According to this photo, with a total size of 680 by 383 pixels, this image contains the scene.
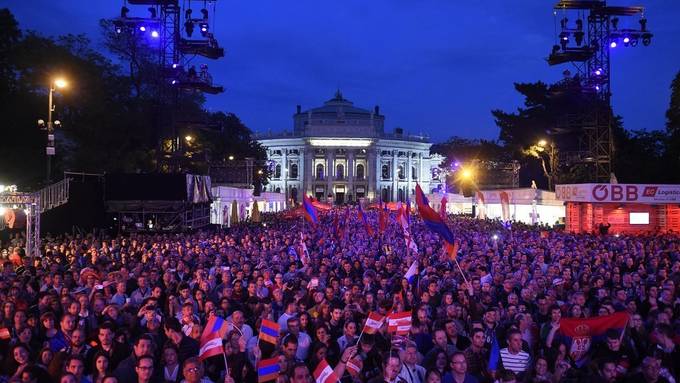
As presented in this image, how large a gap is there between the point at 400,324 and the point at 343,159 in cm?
9354

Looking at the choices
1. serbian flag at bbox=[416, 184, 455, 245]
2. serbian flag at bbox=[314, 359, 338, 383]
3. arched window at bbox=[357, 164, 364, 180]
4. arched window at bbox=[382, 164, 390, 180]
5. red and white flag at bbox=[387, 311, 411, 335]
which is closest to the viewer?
serbian flag at bbox=[314, 359, 338, 383]

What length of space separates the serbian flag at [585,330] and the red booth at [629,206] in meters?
22.0

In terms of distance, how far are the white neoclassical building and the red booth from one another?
68.6 m

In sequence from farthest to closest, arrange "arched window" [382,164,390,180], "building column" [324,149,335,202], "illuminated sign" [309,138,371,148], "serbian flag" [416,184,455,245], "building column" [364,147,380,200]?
"arched window" [382,164,390,180]
"building column" [364,147,380,200]
"building column" [324,149,335,202]
"illuminated sign" [309,138,371,148]
"serbian flag" [416,184,455,245]

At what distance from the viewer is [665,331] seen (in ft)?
21.3

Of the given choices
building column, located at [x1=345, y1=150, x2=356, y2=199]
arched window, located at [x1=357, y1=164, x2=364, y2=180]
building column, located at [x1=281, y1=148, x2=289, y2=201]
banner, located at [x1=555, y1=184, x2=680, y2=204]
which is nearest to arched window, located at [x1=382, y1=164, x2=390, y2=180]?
arched window, located at [x1=357, y1=164, x2=364, y2=180]

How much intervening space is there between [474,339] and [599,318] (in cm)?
172

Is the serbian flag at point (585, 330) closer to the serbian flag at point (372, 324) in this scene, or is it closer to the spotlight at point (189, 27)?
the serbian flag at point (372, 324)

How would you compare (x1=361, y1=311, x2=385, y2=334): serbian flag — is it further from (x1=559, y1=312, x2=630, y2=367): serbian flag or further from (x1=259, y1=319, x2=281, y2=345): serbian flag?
(x1=559, y1=312, x2=630, y2=367): serbian flag

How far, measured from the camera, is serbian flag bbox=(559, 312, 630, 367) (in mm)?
6715

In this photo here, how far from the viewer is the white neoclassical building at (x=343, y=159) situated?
98.6 meters

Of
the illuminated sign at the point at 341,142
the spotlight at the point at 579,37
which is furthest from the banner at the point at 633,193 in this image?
the illuminated sign at the point at 341,142

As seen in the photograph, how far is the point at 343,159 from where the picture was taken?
100m

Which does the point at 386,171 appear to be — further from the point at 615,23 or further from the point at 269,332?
Result: the point at 269,332
